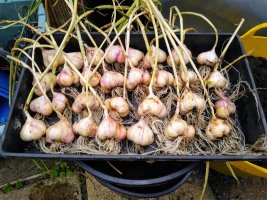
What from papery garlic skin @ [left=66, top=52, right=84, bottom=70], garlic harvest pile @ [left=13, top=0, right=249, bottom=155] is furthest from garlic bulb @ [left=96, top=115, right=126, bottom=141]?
papery garlic skin @ [left=66, top=52, right=84, bottom=70]

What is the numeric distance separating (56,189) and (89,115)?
0.63 meters

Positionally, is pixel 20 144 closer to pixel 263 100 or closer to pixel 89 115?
pixel 89 115

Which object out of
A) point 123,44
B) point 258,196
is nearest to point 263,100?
point 258,196

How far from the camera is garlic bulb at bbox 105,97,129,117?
96cm

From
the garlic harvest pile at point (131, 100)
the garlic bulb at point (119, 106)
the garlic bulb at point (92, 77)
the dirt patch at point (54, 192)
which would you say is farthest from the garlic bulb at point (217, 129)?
the dirt patch at point (54, 192)

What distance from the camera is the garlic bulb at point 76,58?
1062mm

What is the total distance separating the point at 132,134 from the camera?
3.02 ft

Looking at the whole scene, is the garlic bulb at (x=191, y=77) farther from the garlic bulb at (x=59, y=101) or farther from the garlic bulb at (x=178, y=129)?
the garlic bulb at (x=59, y=101)

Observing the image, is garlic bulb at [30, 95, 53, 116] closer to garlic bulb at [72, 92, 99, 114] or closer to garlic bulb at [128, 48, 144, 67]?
garlic bulb at [72, 92, 99, 114]

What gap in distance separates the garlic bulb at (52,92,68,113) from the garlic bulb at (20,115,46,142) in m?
0.07

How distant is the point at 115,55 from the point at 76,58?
125mm

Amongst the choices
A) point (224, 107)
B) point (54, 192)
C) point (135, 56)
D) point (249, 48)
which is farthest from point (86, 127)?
point (249, 48)

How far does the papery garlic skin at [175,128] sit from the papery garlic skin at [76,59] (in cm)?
35

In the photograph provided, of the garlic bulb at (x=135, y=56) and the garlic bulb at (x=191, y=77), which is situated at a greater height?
the garlic bulb at (x=135, y=56)
